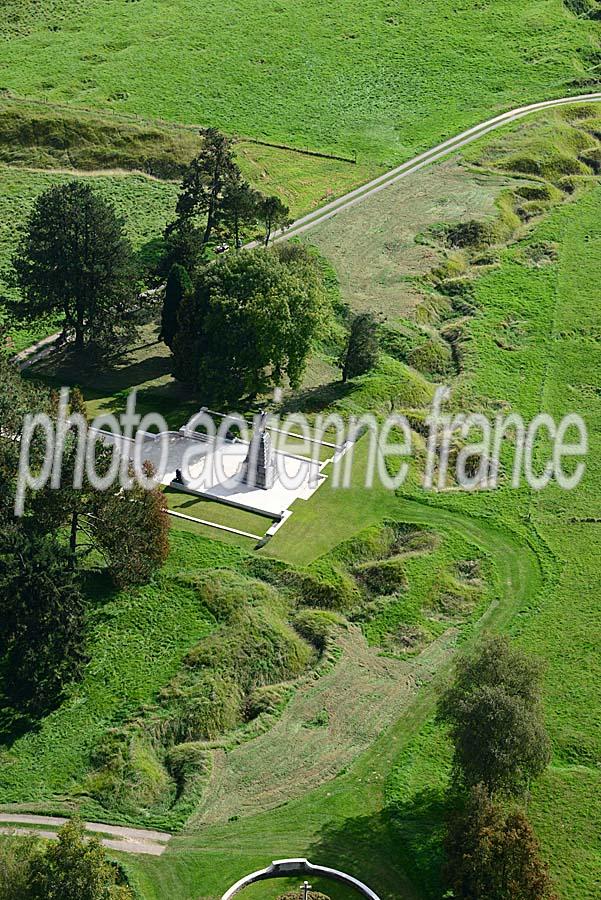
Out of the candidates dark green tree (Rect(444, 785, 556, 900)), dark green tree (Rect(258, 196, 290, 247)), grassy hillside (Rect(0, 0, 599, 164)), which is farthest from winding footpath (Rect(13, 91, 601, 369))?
dark green tree (Rect(444, 785, 556, 900))

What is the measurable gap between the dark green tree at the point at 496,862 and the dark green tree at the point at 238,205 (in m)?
61.6

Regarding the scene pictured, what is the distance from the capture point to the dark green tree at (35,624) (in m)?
51.5

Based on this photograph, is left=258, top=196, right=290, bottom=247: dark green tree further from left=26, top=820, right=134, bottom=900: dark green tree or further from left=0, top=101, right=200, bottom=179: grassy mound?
left=26, top=820, right=134, bottom=900: dark green tree

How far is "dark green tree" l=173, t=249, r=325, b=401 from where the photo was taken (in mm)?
71938

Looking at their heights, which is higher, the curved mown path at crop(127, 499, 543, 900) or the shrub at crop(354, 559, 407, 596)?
the shrub at crop(354, 559, 407, 596)

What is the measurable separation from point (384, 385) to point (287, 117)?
57223mm

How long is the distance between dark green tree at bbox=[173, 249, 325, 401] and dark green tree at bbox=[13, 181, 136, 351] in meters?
6.30

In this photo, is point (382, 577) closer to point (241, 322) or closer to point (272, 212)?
point (241, 322)

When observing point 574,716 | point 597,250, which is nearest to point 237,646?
point 574,716

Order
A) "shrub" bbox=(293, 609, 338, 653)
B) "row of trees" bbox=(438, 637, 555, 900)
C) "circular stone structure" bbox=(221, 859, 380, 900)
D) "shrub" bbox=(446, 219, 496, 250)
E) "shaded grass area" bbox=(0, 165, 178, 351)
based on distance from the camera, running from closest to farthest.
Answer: "row of trees" bbox=(438, 637, 555, 900)
"circular stone structure" bbox=(221, 859, 380, 900)
"shrub" bbox=(293, 609, 338, 653)
"shaded grass area" bbox=(0, 165, 178, 351)
"shrub" bbox=(446, 219, 496, 250)

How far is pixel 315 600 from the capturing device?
60.5 meters

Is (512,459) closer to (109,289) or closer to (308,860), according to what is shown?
(109,289)

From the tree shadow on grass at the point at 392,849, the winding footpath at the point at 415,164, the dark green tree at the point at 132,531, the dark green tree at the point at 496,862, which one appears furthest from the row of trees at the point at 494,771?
the winding footpath at the point at 415,164

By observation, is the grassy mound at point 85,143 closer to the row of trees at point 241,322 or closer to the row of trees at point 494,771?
the row of trees at point 241,322
